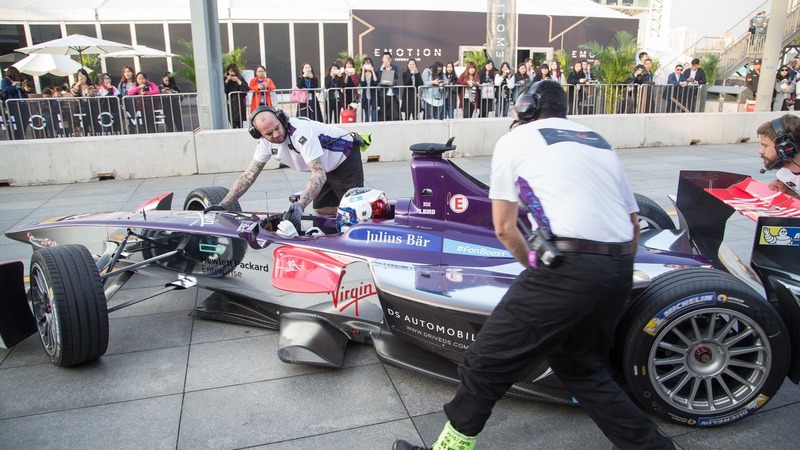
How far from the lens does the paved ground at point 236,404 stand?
2.89 meters

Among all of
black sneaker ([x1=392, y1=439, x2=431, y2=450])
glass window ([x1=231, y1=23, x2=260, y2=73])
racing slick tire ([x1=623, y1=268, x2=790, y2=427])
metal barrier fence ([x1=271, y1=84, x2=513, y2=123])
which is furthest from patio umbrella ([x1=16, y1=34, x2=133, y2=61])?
racing slick tire ([x1=623, y1=268, x2=790, y2=427])

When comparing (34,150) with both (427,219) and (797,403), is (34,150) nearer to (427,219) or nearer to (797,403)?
(427,219)

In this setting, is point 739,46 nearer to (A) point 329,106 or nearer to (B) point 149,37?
(A) point 329,106

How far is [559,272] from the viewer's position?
2225 millimetres

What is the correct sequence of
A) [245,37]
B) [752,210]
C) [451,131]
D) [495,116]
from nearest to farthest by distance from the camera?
[752,210] → [451,131] → [495,116] → [245,37]

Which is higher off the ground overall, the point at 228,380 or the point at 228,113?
the point at 228,113

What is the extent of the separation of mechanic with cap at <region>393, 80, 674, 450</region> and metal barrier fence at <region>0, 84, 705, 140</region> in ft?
31.6

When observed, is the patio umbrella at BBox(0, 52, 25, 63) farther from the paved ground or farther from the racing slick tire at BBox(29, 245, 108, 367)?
the racing slick tire at BBox(29, 245, 108, 367)

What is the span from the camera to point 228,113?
11.6m

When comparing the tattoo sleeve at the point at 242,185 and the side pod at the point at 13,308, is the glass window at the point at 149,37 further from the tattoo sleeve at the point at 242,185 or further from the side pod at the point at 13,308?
the side pod at the point at 13,308

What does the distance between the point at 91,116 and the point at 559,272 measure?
10.4m

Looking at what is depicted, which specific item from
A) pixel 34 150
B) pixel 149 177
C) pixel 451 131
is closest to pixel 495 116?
pixel 451 131

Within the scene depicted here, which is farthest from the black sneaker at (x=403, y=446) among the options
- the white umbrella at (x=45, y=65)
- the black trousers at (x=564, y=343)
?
the white umbrella at (x=45, y=65)

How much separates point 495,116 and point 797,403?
10.0 metres
